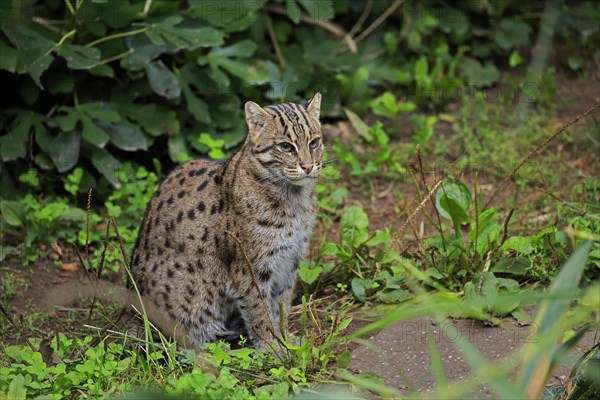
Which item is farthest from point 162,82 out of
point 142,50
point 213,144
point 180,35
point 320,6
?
point 320,6

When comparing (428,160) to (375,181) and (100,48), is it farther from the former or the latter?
(100,48)

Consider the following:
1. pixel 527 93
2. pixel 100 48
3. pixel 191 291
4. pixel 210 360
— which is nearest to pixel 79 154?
pixel 100 48

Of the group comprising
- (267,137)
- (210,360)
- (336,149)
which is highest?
(267,137)

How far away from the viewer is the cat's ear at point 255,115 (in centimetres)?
508

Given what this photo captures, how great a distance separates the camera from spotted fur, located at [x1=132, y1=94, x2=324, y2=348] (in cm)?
502

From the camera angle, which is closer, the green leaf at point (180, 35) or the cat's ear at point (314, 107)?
the cat's ear at point (314, 107)

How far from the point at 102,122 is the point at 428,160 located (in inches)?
106

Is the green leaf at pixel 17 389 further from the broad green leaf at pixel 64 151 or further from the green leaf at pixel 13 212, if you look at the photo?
the broad green leaf at pixel 64 151

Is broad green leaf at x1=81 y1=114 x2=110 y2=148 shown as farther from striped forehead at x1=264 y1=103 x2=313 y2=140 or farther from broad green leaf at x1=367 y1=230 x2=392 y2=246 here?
broad green leaf at x1=367 y1=230 x2=392 y2=246

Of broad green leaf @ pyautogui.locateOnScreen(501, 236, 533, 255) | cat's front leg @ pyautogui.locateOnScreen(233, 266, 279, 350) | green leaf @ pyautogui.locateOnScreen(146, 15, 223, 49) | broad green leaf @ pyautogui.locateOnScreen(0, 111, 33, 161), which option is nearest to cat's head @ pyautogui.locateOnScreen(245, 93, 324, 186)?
cat's front leg @ pyautogui.locateOnScreen(233, 266, 279, 350)

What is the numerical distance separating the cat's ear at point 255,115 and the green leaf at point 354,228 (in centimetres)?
109

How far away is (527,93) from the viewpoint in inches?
313

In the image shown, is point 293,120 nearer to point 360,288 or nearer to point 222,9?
point 360,288

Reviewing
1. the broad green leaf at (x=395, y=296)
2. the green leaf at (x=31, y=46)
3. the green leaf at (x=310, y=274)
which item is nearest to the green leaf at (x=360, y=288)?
the broad green leaf at (x=395, y=296)
